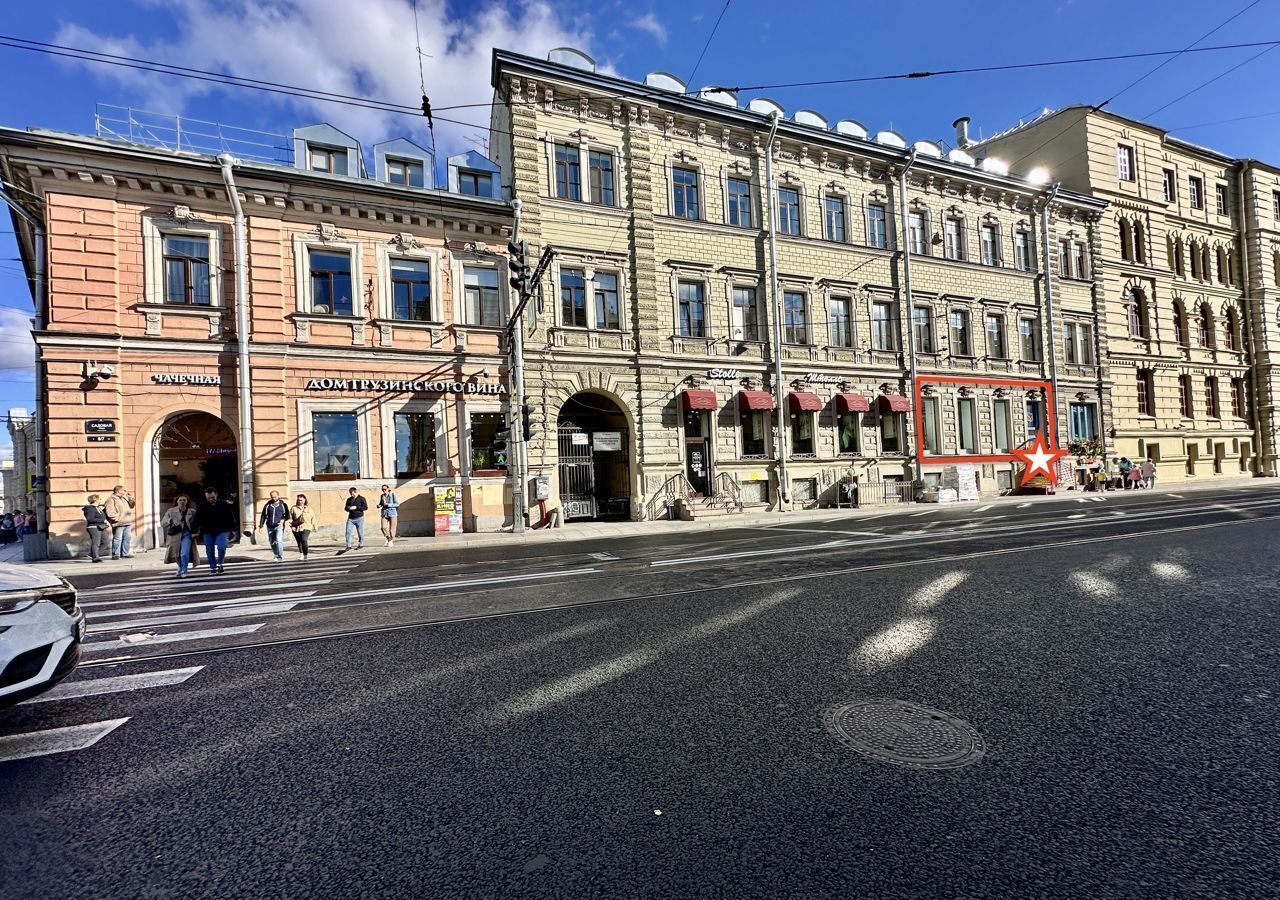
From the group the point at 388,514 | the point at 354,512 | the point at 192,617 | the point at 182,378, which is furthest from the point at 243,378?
the point at 192,617

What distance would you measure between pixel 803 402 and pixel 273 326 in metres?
18.3

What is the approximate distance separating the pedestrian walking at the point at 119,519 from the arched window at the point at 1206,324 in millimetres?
50808

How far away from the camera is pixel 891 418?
25.7m

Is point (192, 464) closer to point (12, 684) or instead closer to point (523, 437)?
point (523, 437)

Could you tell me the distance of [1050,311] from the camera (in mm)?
29828

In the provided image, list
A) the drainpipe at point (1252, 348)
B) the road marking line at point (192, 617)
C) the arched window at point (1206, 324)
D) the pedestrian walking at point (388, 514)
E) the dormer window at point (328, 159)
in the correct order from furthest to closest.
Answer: the drainpipe at point (1252, 348)
the arched window at point (1206, 324)
the dormer window at point (328, 159)
the pedestrian walking at point (388, 514)
the road marking line at point (192, 617)

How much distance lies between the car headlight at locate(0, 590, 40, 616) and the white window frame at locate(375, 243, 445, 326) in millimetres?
16143

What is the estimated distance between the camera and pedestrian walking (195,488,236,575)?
38.9ft

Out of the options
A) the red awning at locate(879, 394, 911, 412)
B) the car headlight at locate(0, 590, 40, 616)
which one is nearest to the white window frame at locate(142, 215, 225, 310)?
the car headlight at locate(0, 590, 40, 616)

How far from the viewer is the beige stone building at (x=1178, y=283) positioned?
Result: 3203 cm

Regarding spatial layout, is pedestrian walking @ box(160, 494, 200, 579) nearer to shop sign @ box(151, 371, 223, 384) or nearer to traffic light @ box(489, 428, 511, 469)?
shop sign @ box(151, 371, 223, 384)

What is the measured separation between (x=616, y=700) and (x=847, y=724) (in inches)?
58.9

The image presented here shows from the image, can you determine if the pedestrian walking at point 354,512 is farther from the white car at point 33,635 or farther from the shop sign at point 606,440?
the white car at point 33,635

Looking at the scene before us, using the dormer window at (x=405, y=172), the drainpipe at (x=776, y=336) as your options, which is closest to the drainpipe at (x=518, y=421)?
the dormer window at (x=405, y=172)
